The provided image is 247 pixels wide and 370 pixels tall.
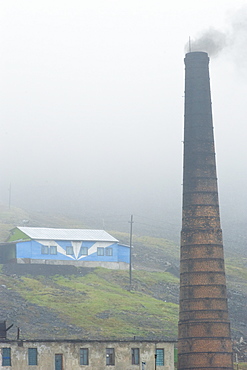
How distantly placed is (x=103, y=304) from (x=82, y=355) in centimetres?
3130

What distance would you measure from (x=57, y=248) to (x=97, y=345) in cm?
4182

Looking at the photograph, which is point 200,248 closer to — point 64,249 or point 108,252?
point 64,249

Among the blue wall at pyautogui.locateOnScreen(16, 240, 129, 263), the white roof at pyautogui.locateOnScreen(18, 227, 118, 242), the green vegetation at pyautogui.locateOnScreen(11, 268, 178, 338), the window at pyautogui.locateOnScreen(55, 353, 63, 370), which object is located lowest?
the window at pyautogui.locateOnScreen(55, 353, 63, 370)

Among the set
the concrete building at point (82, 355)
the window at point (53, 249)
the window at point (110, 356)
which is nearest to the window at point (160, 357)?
the concrete building at point (82, 355)

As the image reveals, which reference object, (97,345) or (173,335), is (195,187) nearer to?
(97,345)

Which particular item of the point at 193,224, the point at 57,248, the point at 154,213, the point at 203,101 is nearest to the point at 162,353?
the point at 193,224

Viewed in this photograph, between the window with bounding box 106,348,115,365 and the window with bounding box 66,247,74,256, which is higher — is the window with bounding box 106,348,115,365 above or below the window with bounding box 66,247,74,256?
below

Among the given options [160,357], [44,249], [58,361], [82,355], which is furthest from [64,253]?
[58,361]

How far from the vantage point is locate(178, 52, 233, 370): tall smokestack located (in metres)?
40.8

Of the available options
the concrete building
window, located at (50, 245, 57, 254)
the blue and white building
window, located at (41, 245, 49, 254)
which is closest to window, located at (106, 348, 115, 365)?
the concrete building

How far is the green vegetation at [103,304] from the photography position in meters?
65.1

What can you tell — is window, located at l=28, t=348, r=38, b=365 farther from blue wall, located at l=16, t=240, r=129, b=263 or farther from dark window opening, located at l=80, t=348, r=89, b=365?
blue wall, located at l=16, t=240, r=129, b=263

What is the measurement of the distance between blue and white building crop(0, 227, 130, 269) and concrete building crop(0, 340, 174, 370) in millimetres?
40900

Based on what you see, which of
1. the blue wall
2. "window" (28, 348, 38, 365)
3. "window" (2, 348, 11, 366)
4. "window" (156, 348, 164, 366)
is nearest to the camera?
"window" (2, 348, 11, 366)
